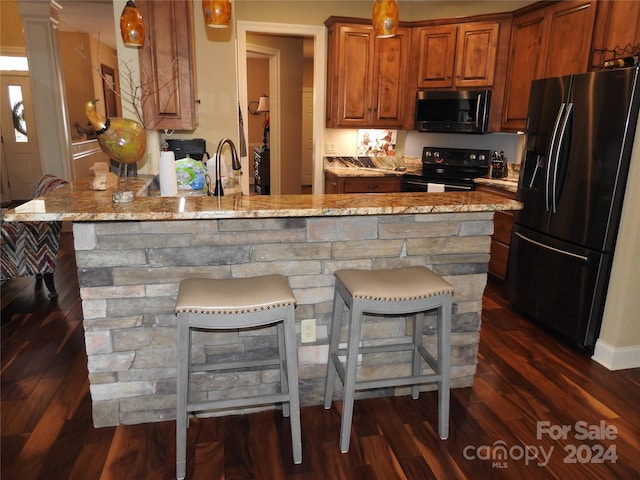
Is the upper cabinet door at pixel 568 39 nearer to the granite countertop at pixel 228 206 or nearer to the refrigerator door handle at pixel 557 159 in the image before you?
the refrigerator door handle at pixel 557 159

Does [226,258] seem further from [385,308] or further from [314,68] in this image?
[314,68]

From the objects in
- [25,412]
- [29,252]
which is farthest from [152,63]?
[25,412]

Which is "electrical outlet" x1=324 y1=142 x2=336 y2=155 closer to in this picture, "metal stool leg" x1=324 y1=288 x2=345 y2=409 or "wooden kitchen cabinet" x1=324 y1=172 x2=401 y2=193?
"wooden kitchen cabinet" x1=324 y1=172 x2=401 y2=193

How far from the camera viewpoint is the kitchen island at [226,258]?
1.87 m

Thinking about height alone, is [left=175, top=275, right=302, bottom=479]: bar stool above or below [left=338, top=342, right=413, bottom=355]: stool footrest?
above

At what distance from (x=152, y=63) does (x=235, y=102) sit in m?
1.18

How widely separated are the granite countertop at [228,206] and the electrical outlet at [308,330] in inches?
22.3

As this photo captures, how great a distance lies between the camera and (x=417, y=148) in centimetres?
504

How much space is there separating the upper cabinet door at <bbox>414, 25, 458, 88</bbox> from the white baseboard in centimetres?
281

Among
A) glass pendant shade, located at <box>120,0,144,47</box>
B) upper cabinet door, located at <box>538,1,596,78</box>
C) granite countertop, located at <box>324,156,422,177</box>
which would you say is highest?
upper cabinet door, located at <box>538,1,596,78</box>

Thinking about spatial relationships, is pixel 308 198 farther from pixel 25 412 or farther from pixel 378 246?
pixel 25 412

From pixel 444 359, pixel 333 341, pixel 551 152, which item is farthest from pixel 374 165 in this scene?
pixel 444 359

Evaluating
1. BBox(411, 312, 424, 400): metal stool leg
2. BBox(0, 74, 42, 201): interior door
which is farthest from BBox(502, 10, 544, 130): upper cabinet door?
BBox(0, 74, 42, 201): interior door

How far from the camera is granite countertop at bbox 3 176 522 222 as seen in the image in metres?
1.70
